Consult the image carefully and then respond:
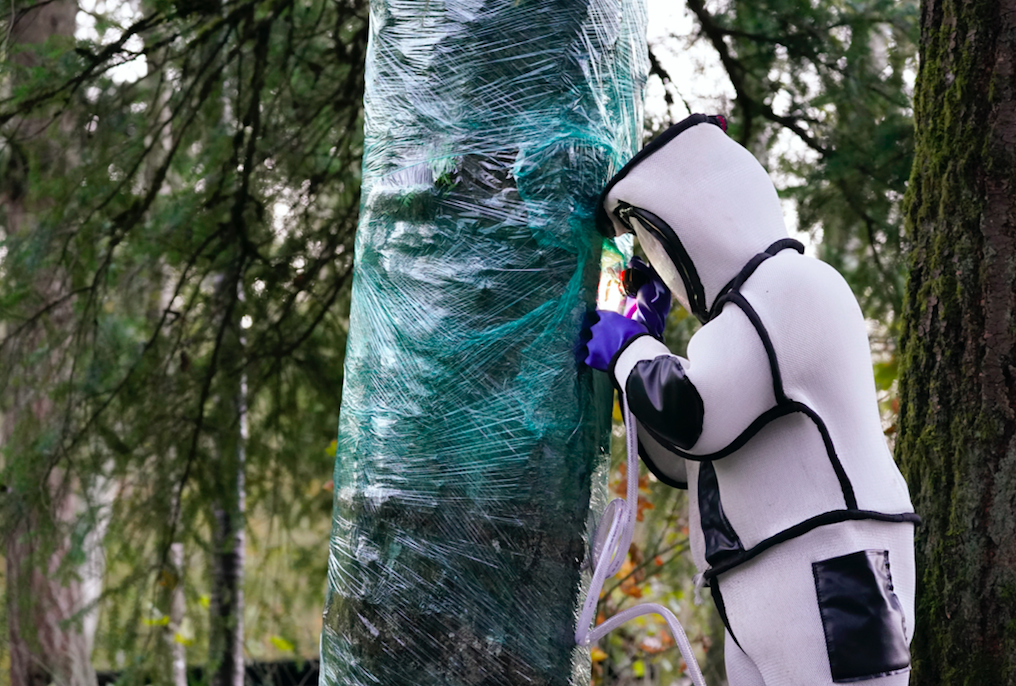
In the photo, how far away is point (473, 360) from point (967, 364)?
148 centimetres

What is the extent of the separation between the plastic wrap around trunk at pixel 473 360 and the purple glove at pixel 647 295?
5.7 inches

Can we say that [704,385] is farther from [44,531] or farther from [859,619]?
[44,531]

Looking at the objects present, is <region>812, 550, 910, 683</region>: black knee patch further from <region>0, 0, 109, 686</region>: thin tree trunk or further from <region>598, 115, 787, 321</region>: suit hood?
<region>0, 0, 109, 686</region>: thin tree trunk

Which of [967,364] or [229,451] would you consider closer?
[967,364]

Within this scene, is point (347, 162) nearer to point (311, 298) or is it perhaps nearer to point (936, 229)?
point (311, 298)

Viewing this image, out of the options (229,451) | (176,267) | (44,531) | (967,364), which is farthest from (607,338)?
(44,531)

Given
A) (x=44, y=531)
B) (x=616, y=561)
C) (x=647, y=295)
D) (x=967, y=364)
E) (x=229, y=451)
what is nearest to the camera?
(x=616, y=561)

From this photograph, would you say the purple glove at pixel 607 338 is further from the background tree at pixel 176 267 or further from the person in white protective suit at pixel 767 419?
the background tree at pixel 176 267

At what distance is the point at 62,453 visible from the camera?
3.92 meters

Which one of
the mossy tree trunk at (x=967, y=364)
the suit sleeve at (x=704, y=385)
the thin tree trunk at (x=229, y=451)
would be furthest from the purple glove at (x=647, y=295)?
the thin tree trunk at (x=229, y=451)

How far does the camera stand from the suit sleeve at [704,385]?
1.74m

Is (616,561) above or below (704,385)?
below

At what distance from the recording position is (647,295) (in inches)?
79.6

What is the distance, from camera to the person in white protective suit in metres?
1.76
